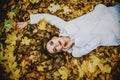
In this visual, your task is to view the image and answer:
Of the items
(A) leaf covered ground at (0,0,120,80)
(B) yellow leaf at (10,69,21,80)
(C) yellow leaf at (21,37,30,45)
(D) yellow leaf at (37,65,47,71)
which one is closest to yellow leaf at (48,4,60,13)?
(A) leaf covered ground at (0,0,120,80)

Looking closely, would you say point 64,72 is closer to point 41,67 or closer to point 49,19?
point 41,67

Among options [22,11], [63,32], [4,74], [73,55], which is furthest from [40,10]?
[4,74]

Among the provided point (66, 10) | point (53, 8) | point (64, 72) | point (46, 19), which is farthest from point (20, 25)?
point (64, 72)

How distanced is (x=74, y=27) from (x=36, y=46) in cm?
45

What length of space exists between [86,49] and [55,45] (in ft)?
1.06

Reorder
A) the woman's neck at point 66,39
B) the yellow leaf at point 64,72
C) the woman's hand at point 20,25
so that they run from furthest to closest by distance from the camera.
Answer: the woman's hand at point 20,25
the woman's neck at point 66,39
the yellow leaf at point 64,72

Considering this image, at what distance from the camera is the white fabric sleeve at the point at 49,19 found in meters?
2.44

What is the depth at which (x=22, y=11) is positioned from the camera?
257cm

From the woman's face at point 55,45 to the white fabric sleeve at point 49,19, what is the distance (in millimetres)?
181

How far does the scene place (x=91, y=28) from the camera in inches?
94.5

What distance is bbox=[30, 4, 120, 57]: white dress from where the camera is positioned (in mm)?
Result: 2334

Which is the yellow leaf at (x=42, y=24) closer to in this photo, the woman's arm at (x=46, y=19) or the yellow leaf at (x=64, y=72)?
the woman's arm at (x=46, y=19)

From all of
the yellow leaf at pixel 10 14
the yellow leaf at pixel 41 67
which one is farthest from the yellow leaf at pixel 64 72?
the yellow leaf at pixel 10 14

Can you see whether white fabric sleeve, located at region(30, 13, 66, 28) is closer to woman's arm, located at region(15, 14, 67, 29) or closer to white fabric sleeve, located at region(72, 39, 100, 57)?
woman's arm, located at region(15, 14, 67, 29)
